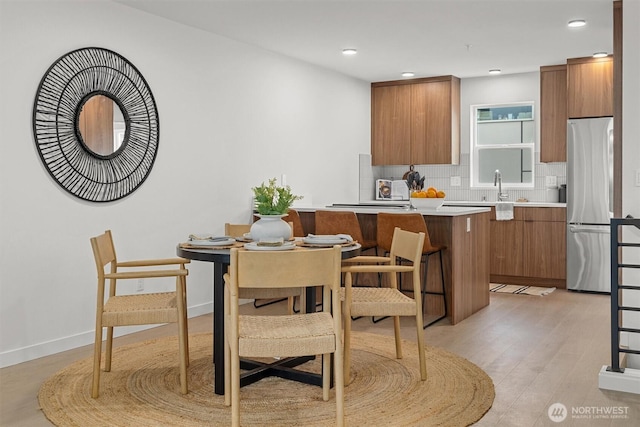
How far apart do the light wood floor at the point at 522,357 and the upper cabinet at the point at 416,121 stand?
7.51 ft

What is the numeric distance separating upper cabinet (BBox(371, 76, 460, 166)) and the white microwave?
11.3 inches

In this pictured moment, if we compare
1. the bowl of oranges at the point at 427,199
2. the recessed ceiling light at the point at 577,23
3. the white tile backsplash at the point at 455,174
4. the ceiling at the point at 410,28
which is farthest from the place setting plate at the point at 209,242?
the white tile backsplash at the point at 455,174

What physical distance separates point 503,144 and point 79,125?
5100 mm

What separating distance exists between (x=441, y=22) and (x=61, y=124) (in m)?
2.96

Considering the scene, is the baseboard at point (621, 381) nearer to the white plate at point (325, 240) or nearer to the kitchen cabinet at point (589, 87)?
the white plate at point (325, 240)

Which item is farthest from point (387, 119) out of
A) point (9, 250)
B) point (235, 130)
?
point (9, 250)

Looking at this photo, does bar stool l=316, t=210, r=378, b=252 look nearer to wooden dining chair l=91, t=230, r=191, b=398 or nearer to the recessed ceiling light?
wooden dining chair l=91, t=230, r=191, b=398

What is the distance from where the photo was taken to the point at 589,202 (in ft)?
20.2

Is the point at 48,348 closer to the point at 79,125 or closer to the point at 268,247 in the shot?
the point at 79,125

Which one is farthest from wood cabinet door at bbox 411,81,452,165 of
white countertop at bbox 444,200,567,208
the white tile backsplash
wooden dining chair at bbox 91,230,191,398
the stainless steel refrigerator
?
wooden dining chair at bbox 91,230,191,398

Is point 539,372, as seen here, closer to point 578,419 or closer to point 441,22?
point 578,419

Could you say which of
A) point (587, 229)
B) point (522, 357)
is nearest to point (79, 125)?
point (522, 357)

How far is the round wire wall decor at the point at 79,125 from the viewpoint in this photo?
3992 millimetres

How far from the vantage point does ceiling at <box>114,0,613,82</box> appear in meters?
4.54
